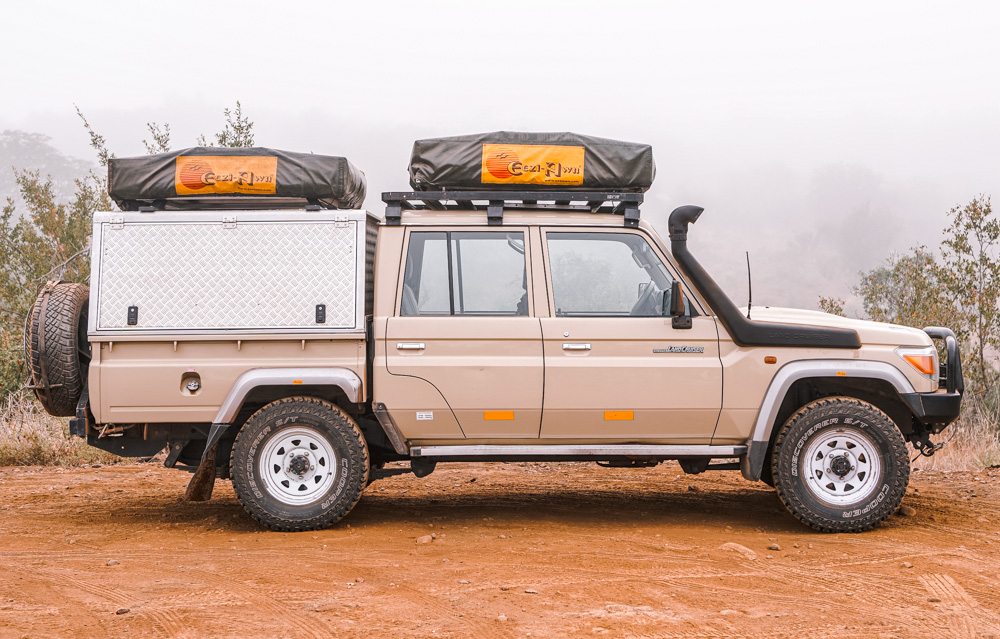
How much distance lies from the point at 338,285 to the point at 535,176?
4.89ft

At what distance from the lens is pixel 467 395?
591cm

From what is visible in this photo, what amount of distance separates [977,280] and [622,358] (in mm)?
8788

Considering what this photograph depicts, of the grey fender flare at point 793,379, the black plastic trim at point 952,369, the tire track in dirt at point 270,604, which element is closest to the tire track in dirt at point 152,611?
the tire track in dirt at point 270,604

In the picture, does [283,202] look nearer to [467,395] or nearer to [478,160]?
[478,160]

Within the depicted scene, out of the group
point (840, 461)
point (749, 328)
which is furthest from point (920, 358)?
point (749, 328)

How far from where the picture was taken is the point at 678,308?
586 centimetres

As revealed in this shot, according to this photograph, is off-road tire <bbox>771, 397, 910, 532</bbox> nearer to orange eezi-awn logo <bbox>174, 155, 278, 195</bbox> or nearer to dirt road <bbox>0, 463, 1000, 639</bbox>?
dirt road <bbox>0, 463, 1000, 639</bbox>

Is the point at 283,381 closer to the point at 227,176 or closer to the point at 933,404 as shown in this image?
the point at 227,176

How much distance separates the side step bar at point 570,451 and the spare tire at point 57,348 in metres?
2.30

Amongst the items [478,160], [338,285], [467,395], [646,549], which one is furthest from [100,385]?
[646,549]

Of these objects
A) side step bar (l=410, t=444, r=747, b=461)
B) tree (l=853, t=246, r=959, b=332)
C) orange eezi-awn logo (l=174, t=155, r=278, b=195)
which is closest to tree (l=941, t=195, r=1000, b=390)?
tree (l=853, t=246, r=959, b=332)

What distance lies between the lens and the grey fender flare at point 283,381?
586cm

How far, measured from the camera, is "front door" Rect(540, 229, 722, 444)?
5914 mm

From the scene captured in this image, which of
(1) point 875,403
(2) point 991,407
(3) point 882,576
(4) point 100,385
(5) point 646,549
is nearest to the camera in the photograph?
(3) point 882,576
